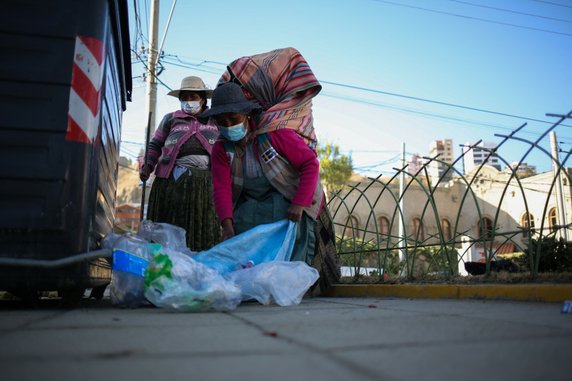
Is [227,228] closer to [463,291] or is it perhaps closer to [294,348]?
[463,291]

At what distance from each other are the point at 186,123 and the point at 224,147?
1.11m

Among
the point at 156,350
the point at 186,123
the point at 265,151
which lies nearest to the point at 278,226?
the point at 265,151

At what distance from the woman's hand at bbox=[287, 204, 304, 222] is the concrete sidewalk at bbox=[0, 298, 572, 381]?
4.66ft

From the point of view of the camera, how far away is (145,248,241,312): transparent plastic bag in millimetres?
2180

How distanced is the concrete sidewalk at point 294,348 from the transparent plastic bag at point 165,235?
1245 mm

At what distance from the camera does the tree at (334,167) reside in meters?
27.7

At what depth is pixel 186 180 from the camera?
14.0 ft

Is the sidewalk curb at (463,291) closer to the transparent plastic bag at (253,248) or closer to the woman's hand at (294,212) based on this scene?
the transparent plastic bag at (253,248)

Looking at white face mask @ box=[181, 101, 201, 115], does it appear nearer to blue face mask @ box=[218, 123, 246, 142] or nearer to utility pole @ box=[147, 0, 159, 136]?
blue face mask @ box=[218, 123, 246, 142]

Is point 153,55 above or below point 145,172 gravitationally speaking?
above

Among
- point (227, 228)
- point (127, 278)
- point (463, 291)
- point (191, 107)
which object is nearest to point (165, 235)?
point (227, 228)

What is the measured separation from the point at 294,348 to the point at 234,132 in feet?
7.34

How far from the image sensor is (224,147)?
135 inches

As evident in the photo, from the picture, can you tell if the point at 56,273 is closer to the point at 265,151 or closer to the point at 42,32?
the point at 42,32
